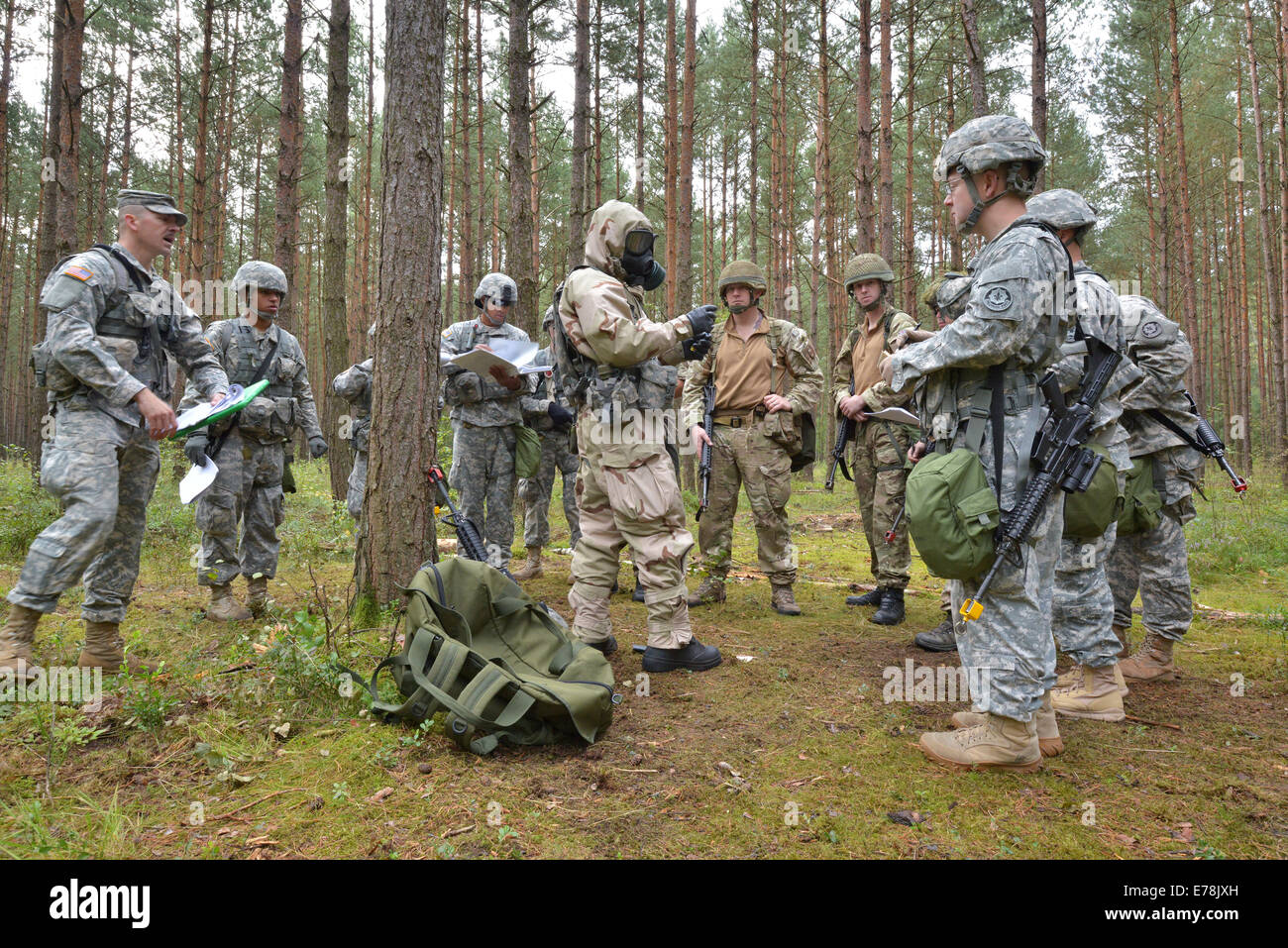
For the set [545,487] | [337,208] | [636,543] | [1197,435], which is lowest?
[636,543]

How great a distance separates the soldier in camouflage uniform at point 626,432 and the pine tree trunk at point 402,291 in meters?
0.97

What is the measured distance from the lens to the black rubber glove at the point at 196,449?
4421mm

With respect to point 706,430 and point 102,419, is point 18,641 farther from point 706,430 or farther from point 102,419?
point 706,430

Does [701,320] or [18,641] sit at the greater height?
[701,320]

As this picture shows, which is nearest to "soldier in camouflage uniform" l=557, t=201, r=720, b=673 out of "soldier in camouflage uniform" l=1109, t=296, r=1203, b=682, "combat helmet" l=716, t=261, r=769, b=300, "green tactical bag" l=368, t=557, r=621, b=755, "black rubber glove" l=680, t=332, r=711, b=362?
"black rubber glove" l=680, t=332, r=711, b=362

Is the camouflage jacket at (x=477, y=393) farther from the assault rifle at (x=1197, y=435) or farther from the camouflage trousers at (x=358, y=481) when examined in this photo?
the assault rifle at (x=1197, y=435)

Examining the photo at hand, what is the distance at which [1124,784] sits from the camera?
9.09 ft

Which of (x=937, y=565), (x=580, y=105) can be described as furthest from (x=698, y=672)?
(x=580, y=105)

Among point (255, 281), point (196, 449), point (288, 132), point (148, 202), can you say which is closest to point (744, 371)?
point (255, 281)

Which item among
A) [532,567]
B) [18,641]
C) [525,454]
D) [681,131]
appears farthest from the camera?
[681,131]

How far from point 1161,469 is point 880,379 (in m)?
1.96

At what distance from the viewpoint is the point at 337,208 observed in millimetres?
9695

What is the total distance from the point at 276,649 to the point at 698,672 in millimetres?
2266

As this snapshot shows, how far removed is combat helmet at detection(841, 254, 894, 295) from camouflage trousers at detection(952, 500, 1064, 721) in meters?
3.15
